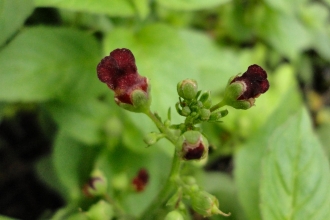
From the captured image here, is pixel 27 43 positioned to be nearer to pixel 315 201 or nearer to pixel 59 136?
pixel 59 136

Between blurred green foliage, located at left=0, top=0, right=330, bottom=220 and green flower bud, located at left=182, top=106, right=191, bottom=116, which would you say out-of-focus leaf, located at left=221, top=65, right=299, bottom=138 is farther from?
green flower bud, located at left=182, top=106, right=191, bottom=116

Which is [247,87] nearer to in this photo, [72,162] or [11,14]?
[11,14]

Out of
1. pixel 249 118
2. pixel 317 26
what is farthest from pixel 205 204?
pixel 317 26

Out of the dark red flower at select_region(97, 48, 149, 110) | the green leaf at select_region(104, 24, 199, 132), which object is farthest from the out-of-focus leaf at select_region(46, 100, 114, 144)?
the dark red flower at select_region(97, 48, 149, 110)

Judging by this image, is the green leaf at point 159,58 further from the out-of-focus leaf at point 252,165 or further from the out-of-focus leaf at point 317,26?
the out-of-focus leaf at point 317,26

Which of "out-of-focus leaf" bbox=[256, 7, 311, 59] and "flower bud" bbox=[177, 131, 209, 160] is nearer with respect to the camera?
"flower bud" bbox=[177, 131, 209, 160]

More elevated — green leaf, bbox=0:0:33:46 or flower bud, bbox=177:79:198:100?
flower bud, bbox=177:79:198:100

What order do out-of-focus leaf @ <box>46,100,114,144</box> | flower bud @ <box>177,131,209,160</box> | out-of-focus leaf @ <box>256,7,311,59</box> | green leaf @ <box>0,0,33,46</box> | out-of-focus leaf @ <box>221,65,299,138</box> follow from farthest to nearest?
out-of-focus leaf @ <box>256,7,311,59</box>, out-of-focus leaf @ <box>221,65,299,138</box>, out-of-focus leaf @ <box>46,100,114,144</box>, green leaf @ <box>0,0,33,46</box>, flower bud @ <box>177,131,209,160</box>
